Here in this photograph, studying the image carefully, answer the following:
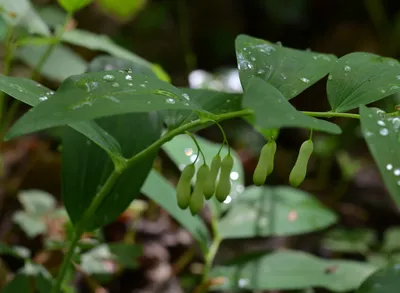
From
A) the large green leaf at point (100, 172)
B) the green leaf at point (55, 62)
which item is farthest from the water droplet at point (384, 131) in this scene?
the green leaf at point (55, 62)

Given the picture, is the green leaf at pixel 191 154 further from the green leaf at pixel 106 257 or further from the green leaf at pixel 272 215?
the green leaf at pixel 106 257

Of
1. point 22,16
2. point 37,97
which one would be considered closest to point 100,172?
point 37,97

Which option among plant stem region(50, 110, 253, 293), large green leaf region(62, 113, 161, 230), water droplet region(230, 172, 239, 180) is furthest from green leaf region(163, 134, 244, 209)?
plant stem region(50, 110, 253, 293)

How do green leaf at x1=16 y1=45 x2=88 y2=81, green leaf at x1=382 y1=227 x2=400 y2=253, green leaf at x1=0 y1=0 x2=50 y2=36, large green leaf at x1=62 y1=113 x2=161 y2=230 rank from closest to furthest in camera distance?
large green leaf at x1=62 y1=113 x2=161 y2=230
green leaf at x1=0 y1=0 x2=50 y2=36
green leaf at x1=382 y1=227 x2=400 y2=253
green leaf at x1=16 y1=45 x2=88 y2=81

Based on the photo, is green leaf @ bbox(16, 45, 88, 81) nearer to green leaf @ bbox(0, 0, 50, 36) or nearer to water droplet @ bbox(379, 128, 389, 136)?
green leaf @ bbox(0, 0, 50, 36)

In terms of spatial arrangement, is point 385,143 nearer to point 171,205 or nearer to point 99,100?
point 99,100
